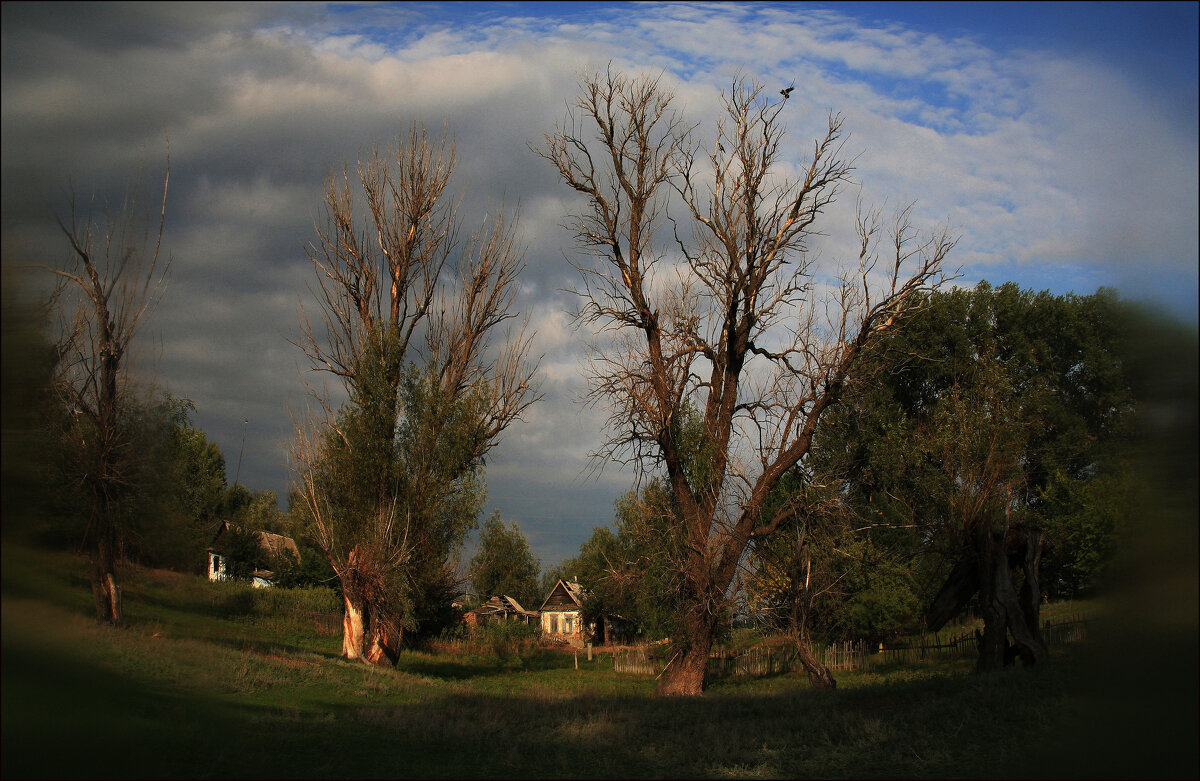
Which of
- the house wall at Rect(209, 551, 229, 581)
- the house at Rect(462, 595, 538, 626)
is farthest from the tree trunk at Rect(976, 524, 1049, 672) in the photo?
the house at Rect(462, 595, 538, 626)

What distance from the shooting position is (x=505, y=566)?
4070 inches

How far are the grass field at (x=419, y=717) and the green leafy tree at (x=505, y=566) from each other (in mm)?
76895

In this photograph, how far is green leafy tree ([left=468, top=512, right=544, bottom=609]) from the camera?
101 meters

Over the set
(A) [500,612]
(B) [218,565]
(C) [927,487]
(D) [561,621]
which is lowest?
(D) [561,621]

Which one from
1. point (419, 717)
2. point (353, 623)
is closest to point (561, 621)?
point (353, 623)

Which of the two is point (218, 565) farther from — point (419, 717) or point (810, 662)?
point (810, 662)

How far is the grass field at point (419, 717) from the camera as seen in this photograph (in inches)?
89.4

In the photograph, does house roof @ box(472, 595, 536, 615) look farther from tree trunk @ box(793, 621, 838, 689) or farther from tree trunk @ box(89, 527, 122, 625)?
tree trunk @ box(89, 527, 122, 625)

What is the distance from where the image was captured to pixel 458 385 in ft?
102

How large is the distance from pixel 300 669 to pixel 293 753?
8678mm

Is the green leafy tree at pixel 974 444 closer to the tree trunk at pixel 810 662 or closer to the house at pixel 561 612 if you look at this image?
the tree trunk at pixel 810 662

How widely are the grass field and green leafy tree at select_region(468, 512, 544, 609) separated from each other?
252 feet

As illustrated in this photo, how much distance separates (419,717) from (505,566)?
93.0 m

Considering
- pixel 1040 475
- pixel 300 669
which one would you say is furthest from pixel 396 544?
pixel 1040 475
